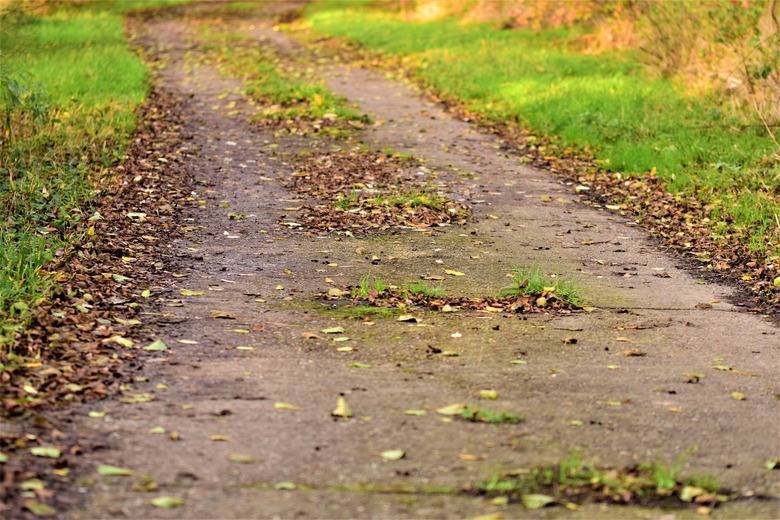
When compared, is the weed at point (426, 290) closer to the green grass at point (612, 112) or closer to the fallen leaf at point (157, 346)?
the fallen leaf at point (157, 346)

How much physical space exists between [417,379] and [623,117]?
8.36 metres

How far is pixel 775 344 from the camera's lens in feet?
19.4

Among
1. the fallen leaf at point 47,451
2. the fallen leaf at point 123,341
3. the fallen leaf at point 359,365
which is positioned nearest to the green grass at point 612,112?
the fallen leaf at point 359,365

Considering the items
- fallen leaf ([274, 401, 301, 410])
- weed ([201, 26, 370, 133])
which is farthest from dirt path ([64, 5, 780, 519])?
weed ([201, 26, 370, 133])

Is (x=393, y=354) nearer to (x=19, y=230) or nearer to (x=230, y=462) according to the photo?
(x=230, y=462)

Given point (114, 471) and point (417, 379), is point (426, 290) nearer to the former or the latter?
point (417, 379)

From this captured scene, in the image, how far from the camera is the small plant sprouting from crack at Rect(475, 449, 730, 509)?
3.88 m

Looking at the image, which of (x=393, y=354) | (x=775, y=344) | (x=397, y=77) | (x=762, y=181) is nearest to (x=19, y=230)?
(x=393, y=354)

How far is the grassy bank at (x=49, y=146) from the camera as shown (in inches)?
250

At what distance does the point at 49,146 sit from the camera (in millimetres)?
10500

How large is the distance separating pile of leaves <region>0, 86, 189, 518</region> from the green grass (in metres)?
5.00

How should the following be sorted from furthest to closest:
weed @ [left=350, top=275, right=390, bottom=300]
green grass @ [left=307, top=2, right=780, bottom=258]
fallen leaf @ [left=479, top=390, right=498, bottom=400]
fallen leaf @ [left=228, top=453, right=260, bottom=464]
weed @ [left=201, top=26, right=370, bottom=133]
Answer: weed @ [left=201, top=26, right=370, bottom=133] < green grass @ [left=307, top=2, right=780, bottom=258] < weed @ [left=350, top=275, right=390, bottom=300] < fallen leaf @ [left=479, top=390, right=498, bottom=400] < fallen leaf @ [left=228, top=453, right=260, bottom=464]

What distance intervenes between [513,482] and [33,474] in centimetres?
194

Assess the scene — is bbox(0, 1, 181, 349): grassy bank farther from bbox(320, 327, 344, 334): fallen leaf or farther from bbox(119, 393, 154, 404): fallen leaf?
bbox(320, 327, 344, 334): fallen leaf
